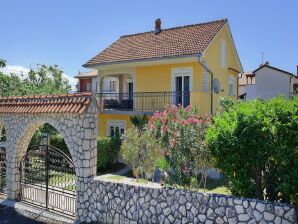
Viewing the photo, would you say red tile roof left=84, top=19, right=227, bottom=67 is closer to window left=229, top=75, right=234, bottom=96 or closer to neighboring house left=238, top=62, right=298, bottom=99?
window left=229, top=75, right=234, bottom=96

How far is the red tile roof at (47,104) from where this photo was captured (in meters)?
9.98

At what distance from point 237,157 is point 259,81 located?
31086 millimetres

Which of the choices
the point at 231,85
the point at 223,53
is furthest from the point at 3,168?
the point at 231,85

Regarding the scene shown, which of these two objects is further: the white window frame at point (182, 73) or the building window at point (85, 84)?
the building window at point (85, 84)

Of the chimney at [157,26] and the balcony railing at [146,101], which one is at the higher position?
the chimney at [157,26]

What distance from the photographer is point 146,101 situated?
20.5 meters

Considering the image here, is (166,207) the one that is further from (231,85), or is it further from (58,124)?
(231,85)

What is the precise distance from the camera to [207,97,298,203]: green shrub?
7042mm

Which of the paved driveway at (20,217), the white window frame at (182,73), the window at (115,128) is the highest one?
the white window frame at (182,73)

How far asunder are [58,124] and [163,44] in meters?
12.4

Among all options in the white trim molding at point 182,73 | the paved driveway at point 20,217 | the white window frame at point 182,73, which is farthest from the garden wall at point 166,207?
the white trim molding at point 182,73

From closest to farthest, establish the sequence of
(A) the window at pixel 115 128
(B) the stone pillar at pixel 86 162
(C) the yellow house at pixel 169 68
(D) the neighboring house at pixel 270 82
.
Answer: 1. (B) the stone pillar at pixel 86 162
2. (C) the yellow house at pixel 169 68
3. (A) the window at pixel 115 128
4. (D) the neighboring house at pixel 270 82

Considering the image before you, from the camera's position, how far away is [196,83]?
1936 centimetres

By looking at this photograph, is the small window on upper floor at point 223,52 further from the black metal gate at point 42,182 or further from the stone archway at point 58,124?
the stone archway at point 58,124
